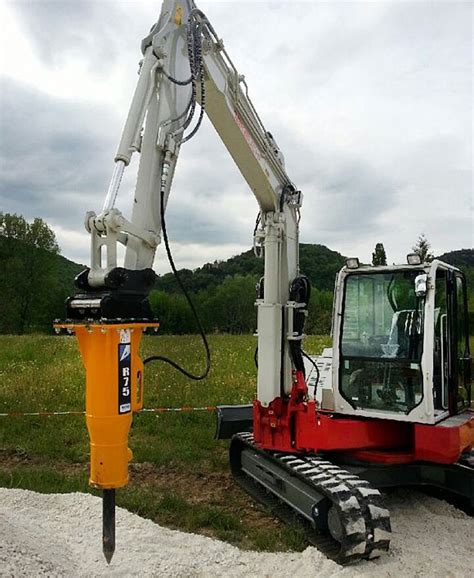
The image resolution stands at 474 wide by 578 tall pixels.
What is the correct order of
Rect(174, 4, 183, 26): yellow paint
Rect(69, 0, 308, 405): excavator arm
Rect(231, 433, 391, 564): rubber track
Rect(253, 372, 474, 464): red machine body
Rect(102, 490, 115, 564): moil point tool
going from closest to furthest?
Rect(102, 490, 115, 564): moil point tool → Rect(69, 0, 308, 405): excavator arm → Rect(231, 433, 391, 564): rubber track → Rect(174, 4, 183, 26): yellow paint → Rect(253, 372, 474, 464): red machine body

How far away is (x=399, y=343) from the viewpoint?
554cm

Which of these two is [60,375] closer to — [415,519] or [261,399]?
[261,399]

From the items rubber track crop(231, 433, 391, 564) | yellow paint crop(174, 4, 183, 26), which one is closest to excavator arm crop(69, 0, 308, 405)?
yellow paint crop(174, 4, 183, 26)

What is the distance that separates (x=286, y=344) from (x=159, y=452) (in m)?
2.90

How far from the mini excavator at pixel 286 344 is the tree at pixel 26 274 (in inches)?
1860

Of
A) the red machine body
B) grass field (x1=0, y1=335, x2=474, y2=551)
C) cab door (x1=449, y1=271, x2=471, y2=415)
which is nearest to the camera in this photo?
the red machine body

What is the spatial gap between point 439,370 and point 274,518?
2.19 m

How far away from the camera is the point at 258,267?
7.07 meters

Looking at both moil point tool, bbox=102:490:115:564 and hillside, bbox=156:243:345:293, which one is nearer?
moil point tool, bbox=102:490:115:564

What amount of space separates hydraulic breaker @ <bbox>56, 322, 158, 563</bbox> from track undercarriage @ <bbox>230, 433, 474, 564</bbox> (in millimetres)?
1938

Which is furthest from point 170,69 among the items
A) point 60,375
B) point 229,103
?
point 60,375

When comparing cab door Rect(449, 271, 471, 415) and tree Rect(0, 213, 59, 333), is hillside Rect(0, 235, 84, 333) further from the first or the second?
cab door Rect(449, 271, 471, 415)

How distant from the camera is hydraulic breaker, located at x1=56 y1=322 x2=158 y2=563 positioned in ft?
11.9

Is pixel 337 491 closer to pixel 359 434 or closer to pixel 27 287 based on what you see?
pixel 359 434
